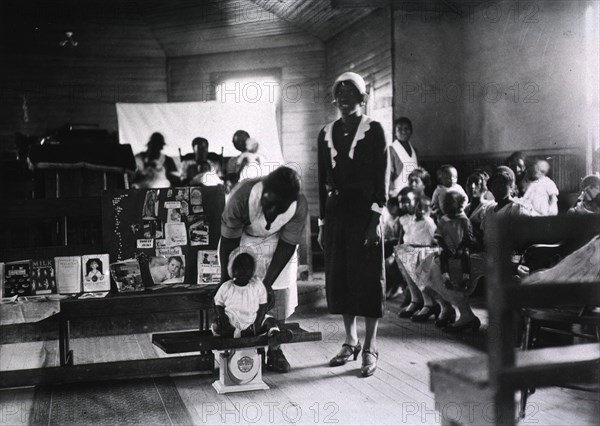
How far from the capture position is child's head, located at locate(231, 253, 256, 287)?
3.78m

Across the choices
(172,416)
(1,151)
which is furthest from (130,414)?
(1,151)

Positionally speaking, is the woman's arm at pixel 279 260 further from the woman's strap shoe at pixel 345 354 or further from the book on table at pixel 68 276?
the book on table at pixel 68 276

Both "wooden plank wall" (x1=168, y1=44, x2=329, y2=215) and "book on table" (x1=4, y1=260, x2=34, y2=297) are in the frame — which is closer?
"book on table" (x1=4, y1=260, x2=34, y2=297)

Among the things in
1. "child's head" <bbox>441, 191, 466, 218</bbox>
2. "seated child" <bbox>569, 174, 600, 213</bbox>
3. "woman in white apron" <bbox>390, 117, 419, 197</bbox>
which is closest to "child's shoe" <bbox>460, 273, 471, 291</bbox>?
"child's head" <bbox>441, 191, 466, 218</bbox>

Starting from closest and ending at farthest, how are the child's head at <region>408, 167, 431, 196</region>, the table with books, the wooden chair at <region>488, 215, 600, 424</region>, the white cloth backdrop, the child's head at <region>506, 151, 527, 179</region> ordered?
the wooden chair at <region>488, 215, 600, 424</region>, the table with books, the child's head at <region>408, 167, 431, 196</region>, the child's head at <region>506, 151, 527, 179</region>, the white cloth backdrop

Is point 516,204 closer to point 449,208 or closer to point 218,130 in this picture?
point 449,208

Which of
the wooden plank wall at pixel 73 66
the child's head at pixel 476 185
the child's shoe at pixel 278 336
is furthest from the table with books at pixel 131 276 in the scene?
the wooden plank wall at pixel 73 66

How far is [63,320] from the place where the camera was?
13.2ft

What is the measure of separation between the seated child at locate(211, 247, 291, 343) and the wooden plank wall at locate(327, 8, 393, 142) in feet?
16.8

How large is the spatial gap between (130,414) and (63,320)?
0.84 m

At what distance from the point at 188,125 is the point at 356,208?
6329 millimetres

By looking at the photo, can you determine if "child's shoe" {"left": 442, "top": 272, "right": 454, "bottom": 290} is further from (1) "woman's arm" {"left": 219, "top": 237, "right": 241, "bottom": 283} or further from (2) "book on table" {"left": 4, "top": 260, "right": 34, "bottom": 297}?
(2) "book on table" {"left": 4, "top": 260, "right": 34, "bottom": 297}

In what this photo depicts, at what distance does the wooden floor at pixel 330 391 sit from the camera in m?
3.36

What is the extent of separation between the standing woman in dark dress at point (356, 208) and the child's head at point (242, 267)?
0.65 metres
